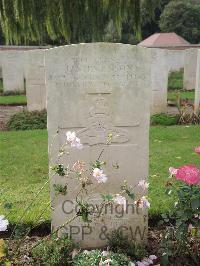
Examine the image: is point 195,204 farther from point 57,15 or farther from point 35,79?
point 35,79

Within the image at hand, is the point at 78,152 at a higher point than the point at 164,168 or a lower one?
higher

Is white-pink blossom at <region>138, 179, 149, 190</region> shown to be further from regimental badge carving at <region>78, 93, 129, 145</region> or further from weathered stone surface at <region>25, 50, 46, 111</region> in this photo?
weathered stone surface at <region>25, 50, 46, 111</region>

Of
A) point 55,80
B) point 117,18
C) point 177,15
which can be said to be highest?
point 177,15

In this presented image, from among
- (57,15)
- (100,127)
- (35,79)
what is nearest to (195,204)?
(100,127)

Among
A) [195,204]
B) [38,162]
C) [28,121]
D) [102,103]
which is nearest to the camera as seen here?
[195,204]

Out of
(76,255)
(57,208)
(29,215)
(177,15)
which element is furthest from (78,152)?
(177,15)

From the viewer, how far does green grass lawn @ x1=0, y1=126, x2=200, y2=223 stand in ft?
13.9

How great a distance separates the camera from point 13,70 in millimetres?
13453

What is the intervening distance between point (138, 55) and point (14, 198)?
2086mm

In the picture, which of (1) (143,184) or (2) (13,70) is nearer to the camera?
(1) (143,184)

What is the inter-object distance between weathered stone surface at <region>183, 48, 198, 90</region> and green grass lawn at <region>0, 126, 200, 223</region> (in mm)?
5907

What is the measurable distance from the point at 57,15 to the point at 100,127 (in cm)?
464

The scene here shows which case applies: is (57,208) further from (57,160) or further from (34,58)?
(34,58)

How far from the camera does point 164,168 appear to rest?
554 centimetres
